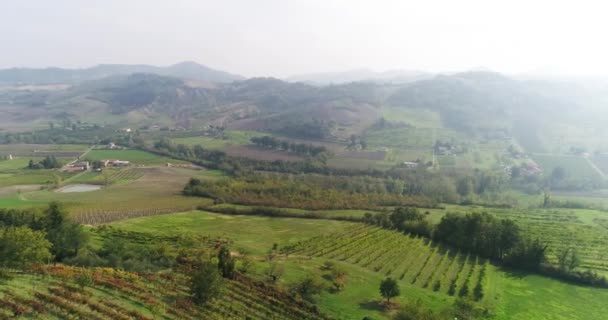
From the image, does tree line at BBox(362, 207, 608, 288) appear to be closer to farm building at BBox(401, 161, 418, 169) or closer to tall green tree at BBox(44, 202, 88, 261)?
tall green tree at BBox(44, 202, 88, 261)

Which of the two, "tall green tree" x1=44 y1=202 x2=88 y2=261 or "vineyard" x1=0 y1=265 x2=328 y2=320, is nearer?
"vineyard" x1=0 y1=265 x2=328 y2=320

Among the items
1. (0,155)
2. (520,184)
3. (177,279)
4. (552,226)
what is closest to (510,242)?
(552,226)

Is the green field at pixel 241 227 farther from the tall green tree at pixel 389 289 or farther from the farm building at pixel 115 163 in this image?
the farm building at pixel 115 163

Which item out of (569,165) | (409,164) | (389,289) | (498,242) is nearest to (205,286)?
(389,289)

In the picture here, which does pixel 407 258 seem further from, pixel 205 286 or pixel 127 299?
pixel 127 299

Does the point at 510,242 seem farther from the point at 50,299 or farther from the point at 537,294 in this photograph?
the point at 50,299

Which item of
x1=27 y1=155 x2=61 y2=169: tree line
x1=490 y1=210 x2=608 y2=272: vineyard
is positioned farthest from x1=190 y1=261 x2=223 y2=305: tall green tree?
x1=27 y1=155 x2=61 y2=169: tree line
